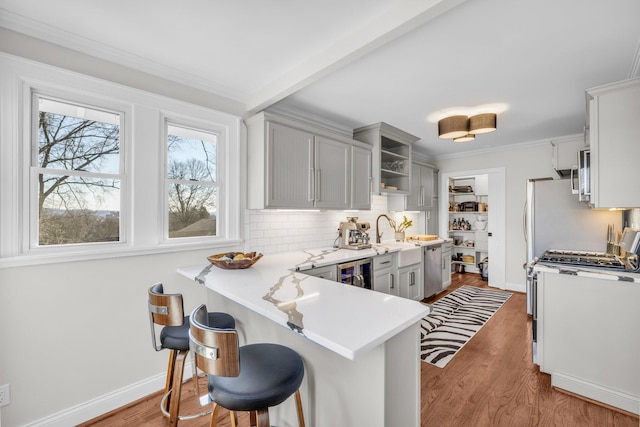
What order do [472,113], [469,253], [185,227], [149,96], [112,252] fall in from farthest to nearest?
[469,253]
[472,113]
[185,227]
[149,96]
[112,252]

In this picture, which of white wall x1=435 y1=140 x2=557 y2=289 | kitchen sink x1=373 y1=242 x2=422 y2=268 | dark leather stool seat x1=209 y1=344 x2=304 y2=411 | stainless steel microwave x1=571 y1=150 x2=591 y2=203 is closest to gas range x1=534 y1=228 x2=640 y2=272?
stainless steel microwave x1=571 y1=150 x2=591 y2=203

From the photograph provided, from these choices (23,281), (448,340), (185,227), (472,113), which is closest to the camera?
(23,281)

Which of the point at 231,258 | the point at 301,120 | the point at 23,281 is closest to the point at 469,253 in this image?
the point at 301,120

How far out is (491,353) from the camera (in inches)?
107

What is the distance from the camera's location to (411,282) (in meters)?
3.84

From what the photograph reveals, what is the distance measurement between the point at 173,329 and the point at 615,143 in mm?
3254

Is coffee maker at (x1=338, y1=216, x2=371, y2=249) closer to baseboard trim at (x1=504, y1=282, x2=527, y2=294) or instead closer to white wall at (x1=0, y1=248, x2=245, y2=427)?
white wall at (x1=0, y1=248, x2=245, y2=427)

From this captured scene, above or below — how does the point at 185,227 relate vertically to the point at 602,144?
below

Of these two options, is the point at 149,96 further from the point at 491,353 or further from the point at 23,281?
the point at 491,353

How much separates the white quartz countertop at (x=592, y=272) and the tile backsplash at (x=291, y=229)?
215cm

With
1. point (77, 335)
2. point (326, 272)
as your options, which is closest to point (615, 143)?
point (326, 272)

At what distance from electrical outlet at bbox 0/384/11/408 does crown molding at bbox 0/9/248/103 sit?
2093 mm

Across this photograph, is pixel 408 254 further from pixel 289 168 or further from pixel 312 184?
pixel 289 168

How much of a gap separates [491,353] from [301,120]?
3.10 m
